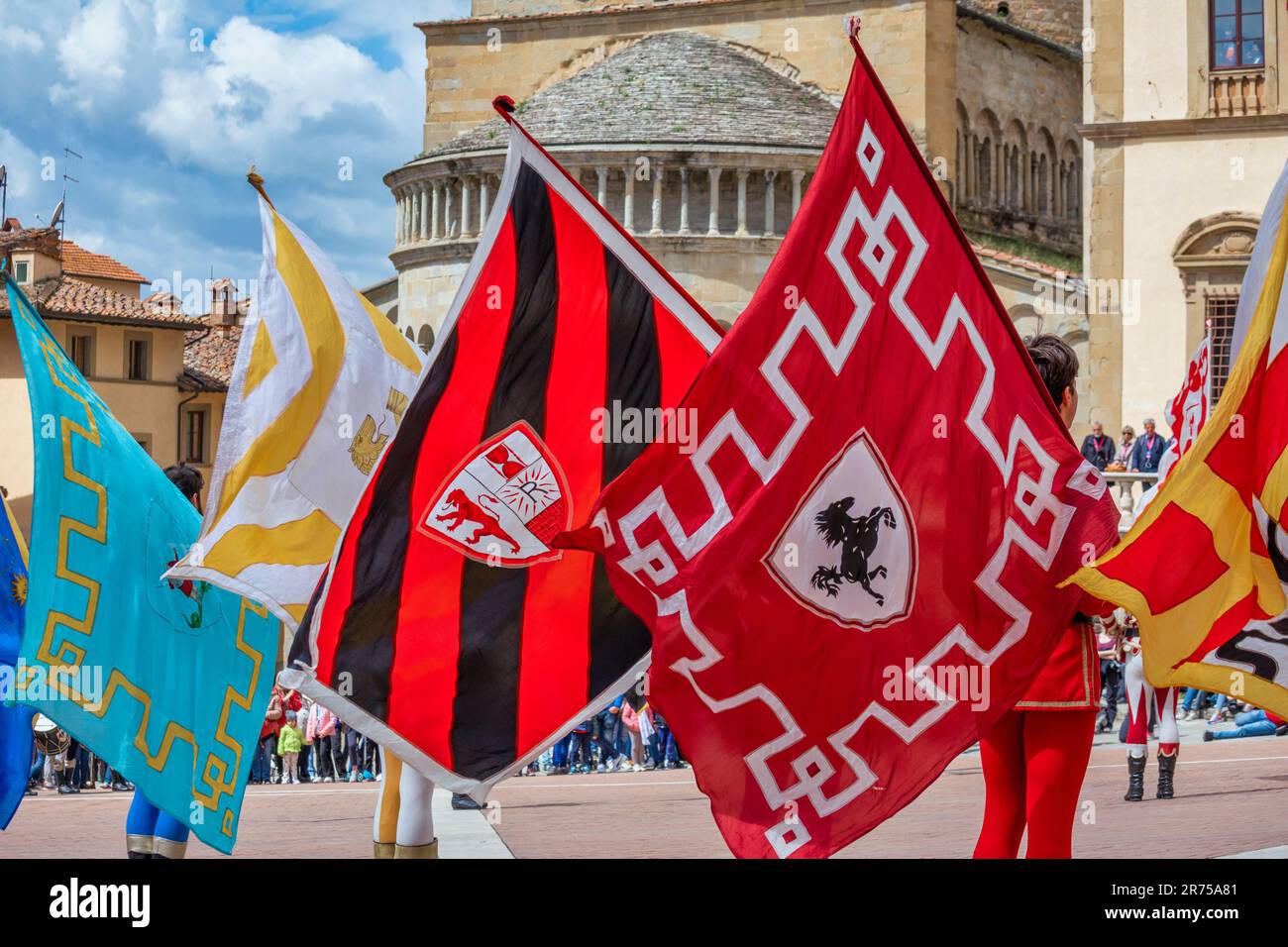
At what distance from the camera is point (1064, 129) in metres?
60.1

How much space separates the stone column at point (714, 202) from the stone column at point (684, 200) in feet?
1.73

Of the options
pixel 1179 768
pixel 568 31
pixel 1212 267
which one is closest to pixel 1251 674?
pixel 1179 768

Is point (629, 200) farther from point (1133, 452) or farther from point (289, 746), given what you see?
point (289, 746)

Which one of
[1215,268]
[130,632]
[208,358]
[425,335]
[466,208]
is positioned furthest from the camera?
[208,358]

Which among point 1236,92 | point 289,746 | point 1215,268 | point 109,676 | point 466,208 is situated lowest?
point 289,746

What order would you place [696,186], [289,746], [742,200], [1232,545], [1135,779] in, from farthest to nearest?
[696,186], [742,200], [289,746], [1135,779], [1232,545]

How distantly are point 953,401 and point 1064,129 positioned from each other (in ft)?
179

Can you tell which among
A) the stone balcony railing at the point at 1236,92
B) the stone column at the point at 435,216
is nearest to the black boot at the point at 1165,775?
the stone balcony railing at the point at 1236,92

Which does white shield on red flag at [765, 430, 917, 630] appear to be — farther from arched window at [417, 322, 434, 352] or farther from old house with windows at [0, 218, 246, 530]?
old house with windows at [0, 218, 246, 530]

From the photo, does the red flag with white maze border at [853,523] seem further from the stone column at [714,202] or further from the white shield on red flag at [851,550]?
the stone column at [714,202]

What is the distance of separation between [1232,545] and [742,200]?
40.4 meters

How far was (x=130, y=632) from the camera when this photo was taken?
8914 millimetres

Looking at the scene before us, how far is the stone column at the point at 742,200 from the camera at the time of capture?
47156mm

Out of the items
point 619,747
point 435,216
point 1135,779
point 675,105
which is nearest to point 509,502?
point 1135,779
